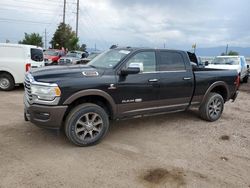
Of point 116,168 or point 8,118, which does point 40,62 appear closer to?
point 8,118

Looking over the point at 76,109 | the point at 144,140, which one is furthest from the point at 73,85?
the point at 144,140

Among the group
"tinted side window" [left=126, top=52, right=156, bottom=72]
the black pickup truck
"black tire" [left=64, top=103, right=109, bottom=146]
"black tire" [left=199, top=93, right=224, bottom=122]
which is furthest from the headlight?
"black tire" [left=199, top=93, right=224, bottom=122]

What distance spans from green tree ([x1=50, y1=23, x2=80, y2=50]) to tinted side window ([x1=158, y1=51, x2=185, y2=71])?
40.5 metres

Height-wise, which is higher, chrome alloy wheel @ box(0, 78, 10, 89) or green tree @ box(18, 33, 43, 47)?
green tree @ box(18, 33, 43, 47)

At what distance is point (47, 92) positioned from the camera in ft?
13.8

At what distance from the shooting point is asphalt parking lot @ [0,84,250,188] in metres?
3.55

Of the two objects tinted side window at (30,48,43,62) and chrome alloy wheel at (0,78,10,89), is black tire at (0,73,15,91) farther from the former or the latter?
tinted side window at (30,48,43,62)

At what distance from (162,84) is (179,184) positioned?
2.40 m

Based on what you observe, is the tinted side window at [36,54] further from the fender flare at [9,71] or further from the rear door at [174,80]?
the rear door at [174,80]

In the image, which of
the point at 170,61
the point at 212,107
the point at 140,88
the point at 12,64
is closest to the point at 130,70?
the point at 140,88

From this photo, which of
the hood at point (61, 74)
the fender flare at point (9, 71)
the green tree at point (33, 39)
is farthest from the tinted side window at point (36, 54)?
the green tree at point (33, 39)

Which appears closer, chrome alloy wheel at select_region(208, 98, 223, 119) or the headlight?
the headlight

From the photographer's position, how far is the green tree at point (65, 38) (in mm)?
44594

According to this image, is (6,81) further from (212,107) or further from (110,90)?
(212,107)
